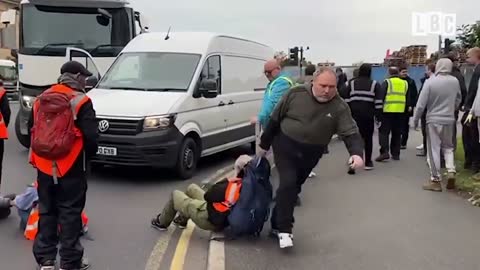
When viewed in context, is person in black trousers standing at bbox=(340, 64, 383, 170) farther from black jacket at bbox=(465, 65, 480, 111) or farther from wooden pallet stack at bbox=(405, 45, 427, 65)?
wooden pallet stack at bbox=(405, 45, 427, 65)

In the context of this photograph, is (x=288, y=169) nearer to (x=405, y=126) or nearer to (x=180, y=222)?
(x=180, y=222)

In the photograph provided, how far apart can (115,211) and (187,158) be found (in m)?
2.34

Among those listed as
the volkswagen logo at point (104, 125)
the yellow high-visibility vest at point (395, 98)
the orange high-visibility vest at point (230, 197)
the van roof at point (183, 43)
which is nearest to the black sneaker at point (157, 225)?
the orange high-visibility vest at point (230, 197)

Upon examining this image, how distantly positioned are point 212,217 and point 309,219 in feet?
5.16

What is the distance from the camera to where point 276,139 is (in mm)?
5887

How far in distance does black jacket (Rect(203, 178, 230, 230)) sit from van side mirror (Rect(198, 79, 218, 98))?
400 cm

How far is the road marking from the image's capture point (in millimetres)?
5498

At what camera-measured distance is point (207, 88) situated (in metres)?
9.90

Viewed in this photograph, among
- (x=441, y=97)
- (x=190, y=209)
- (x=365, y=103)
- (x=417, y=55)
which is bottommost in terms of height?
(x=190, y=209)

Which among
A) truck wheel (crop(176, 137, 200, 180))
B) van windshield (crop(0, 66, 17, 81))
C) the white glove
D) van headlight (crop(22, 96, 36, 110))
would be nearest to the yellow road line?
the white glove

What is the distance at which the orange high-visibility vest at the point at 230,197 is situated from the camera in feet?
19.6

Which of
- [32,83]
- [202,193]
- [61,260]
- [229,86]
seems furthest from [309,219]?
[32,83]

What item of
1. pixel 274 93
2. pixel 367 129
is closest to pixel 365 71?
pixel 367 129

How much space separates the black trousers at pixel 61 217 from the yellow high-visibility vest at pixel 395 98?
8.29m
